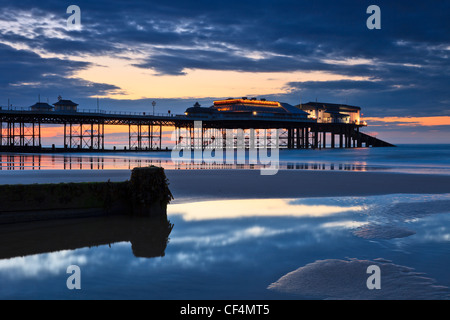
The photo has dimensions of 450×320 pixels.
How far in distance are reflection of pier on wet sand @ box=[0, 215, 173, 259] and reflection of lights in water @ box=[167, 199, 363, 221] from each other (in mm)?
1430

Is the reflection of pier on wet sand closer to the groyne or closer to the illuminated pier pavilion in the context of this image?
the groyne

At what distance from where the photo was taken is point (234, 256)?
7145mm

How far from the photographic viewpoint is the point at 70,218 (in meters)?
10.6

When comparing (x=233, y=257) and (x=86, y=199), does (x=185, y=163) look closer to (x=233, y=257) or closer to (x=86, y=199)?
(x=86, y=199)

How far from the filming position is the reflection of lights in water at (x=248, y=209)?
37.2 ft

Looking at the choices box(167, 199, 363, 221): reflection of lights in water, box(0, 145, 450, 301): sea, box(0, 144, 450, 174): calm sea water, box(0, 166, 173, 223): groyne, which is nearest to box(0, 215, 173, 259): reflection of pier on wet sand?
box(0, 145, 450, 301): sea

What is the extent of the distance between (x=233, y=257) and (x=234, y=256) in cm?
7

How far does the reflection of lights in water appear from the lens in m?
11.3

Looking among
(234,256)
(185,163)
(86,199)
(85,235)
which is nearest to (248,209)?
(86,199)

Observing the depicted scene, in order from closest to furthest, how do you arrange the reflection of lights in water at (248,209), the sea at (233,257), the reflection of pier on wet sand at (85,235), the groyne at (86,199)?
the sea at (233,257), the reflection of pier on wet sand at (85,235), the groyne at (86,199), the reflection of lights in water at (248,209)

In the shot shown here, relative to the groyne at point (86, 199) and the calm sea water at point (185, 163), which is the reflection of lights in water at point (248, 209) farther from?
the calm sea water at point (185, 163)

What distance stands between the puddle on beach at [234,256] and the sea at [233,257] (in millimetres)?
18

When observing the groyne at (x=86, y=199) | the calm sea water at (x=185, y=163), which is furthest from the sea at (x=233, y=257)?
the calm sea water at (x=185, y=163)

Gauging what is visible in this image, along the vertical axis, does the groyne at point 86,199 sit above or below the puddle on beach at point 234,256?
above
